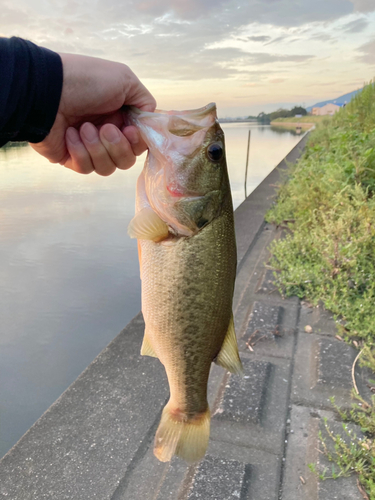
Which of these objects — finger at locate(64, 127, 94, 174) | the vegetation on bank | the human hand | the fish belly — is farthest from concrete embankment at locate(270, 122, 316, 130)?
the fish belly

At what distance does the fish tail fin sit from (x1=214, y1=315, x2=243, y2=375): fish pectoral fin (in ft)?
0.89

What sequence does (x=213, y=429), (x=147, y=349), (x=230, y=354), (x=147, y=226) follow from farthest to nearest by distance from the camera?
1. (x=213, y=429)
2. (x=147, y=349)
3. (x=230, y=354)
4. (x=147, y=226)

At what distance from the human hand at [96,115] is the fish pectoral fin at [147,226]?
1.49 ft

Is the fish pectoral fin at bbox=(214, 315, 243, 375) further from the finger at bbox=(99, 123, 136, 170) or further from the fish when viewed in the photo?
the finger at bbox=(99, 123, 136, 170)

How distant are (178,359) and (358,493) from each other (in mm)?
1347

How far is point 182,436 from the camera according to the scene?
154 cm

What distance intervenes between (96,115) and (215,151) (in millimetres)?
716

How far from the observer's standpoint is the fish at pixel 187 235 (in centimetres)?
139

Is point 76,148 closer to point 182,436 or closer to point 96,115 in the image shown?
point 96,115

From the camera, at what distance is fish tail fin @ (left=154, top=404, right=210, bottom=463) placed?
1509 mm

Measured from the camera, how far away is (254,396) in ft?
8.53

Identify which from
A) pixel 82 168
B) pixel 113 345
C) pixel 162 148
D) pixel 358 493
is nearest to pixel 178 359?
pixel 162 148

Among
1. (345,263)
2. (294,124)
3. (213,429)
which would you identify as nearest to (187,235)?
(213,429)

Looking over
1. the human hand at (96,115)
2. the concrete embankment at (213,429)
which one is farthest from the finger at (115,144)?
the concrete embankment at (213,429)
